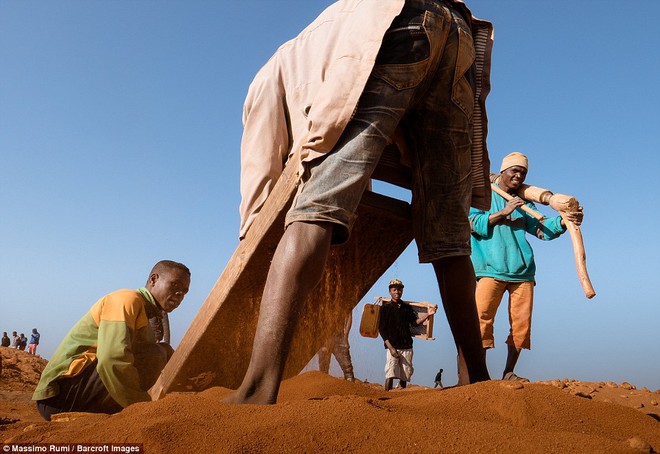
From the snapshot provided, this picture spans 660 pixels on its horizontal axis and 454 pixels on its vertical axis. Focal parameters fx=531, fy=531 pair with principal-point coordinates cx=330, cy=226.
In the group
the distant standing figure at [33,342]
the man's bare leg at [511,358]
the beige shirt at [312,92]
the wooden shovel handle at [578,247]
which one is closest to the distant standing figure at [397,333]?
the man's bare leg at [511,358]

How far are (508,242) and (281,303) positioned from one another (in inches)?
165

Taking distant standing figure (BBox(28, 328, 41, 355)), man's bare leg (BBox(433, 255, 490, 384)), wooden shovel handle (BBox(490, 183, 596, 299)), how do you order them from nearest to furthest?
man's bare leg (BBox(433, 255, 490, 384)) < wooden shovel handle (BBox(490, 183, 596, 299)) < distant standing figure (BBox(28, 328, 41, 355))

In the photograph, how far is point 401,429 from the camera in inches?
48.1

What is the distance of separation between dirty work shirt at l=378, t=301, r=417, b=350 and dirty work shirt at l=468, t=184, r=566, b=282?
2.16m

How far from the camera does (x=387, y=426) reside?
1.23 m

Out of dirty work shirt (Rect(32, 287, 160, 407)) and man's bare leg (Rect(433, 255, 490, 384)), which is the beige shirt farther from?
dirty work shirt (Rect(32, 287, 160, 407))

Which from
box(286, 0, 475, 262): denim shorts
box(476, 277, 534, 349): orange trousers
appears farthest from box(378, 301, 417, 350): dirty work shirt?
box(286, 0, 475, 262): denim shorts

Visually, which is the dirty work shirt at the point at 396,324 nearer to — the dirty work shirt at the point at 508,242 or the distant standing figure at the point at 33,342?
the dirty work shirt at the point at 508,242

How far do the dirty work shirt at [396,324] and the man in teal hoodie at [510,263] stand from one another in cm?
206

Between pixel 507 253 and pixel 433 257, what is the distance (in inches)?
130

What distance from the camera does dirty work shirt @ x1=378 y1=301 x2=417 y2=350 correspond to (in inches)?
278

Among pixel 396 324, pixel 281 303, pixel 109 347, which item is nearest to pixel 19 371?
pixel 396 324

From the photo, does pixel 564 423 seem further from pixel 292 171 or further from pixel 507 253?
pixel 507 253

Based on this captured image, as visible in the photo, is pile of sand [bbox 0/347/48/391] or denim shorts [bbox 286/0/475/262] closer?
denim shorts [bbox 286/0/475/262]
